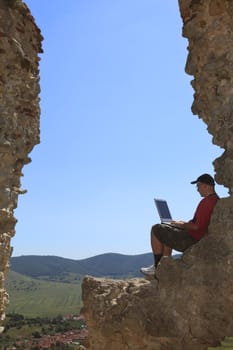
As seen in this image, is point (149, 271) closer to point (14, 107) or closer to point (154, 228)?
point (154, 228)

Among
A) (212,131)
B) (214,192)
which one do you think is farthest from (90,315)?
(212,131)

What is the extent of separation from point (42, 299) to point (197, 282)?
119 m

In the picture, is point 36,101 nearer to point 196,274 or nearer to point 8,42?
point 8,42

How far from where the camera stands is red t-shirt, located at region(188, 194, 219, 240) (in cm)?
503

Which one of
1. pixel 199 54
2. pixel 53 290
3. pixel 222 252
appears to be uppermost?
pixel 199 54

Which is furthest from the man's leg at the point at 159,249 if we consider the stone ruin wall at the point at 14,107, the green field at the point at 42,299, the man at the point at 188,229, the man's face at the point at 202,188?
the green field at the point at 42,299

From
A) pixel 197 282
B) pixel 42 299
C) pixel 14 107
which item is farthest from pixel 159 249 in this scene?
pixel 42 299

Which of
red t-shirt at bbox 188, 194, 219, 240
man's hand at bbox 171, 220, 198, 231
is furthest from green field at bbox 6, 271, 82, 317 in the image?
red t-shirt at bbox 188, 194, 219, 240

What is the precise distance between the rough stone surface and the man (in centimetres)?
28

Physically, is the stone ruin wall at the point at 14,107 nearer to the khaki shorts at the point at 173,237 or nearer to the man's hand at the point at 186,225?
the khaki shorts at the point at 173,237

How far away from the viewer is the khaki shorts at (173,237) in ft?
16.7

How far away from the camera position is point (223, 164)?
→ 16.2 ft

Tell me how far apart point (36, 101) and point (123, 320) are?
5.94m

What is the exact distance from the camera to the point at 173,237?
515cm
